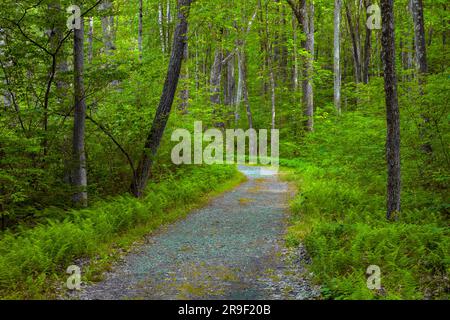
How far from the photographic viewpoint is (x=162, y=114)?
38.0 feet

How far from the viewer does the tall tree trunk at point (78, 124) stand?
954 centimetres

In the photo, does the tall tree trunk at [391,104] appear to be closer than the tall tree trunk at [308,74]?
Yes

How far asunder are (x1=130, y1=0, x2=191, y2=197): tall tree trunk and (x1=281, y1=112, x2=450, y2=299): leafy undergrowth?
4.56 meters

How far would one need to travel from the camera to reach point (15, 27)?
9406 mm

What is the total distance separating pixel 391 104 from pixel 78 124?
7.42m

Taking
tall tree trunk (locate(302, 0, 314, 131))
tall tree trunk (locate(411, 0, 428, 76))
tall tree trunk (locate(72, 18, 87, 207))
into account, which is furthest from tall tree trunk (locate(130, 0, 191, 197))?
tall tree trunk (locate(302, 0, 314, 131))

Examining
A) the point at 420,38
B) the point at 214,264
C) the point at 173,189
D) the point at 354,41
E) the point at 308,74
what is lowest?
the point at 214,264

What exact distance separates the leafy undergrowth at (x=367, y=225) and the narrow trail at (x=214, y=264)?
0.49 meters

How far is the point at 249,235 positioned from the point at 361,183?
17.3 feet
